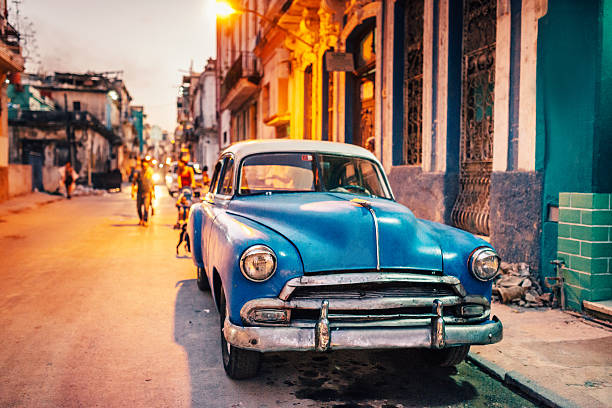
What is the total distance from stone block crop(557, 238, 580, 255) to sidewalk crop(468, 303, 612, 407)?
66 centimetres

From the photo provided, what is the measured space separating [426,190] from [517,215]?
8.32 feet

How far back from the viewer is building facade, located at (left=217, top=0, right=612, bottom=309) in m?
5.26

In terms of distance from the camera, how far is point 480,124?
7547 mm

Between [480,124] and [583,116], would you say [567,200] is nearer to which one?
[583,116]

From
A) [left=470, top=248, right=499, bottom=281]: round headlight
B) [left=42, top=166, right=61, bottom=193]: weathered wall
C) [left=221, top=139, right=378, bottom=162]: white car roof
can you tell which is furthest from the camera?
[left=42, top=166, right=61, bottom=193]: weathered wall

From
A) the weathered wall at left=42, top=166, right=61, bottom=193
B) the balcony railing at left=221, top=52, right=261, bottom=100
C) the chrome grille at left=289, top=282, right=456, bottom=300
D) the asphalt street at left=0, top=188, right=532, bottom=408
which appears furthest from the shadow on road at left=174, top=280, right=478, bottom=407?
the weathered wall at left=42, top=166, right=61, bottom=193

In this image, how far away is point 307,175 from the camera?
4523mm

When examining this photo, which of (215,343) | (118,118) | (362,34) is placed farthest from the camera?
(118,118)

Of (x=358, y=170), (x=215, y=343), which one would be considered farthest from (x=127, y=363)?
(x=358, y=170)

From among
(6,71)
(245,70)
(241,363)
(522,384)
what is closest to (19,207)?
(6,71)

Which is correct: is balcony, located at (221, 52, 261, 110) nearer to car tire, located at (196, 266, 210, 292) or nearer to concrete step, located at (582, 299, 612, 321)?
car tire, located at (196, 266, 210, 292)

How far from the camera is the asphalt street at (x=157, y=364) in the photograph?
3301 millimetres

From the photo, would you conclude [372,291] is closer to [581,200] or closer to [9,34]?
[581,200]

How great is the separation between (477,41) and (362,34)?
5.12 metres
